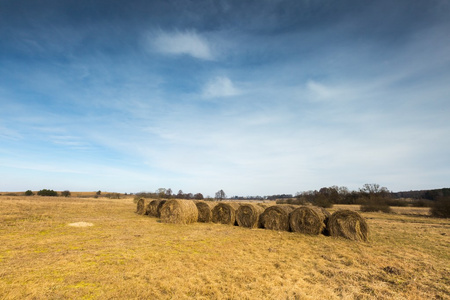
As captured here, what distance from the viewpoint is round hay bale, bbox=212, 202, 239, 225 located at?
1512cm

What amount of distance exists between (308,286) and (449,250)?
7932 millimetres

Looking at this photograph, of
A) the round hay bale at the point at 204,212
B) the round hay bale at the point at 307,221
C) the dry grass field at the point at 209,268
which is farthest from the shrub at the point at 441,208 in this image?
the round hay bale at the point at 204,212

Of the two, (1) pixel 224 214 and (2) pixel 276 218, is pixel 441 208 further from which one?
(1) pixel 224 214

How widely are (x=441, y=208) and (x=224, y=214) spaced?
24.7 meters

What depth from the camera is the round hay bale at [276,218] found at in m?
13.2

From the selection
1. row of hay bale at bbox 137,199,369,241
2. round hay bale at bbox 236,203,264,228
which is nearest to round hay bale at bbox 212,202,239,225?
row of hay bale at bbox 137,199,369,241

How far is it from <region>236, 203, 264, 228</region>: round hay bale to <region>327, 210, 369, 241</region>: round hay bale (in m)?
4.24

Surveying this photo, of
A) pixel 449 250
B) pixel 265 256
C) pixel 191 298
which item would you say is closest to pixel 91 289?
pixel 191 298

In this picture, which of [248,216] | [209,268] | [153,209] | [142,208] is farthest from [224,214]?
[209,268]

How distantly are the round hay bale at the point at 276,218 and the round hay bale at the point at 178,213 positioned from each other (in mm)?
4850

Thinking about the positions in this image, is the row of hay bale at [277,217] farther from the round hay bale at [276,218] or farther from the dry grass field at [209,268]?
the dry grass field at [209,268]

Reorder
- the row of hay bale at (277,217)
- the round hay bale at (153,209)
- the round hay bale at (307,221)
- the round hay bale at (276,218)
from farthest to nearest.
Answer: the round hay bale at (153,209) < the round hay bale at (276,218) < the round hay bale at (307,221) < the row of hay bale at (277,217)

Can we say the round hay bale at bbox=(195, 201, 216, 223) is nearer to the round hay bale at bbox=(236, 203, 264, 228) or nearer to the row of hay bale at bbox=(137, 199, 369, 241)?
the row of hay bale at bbox=(137, 199, 369, 241)

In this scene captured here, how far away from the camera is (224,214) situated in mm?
15609
